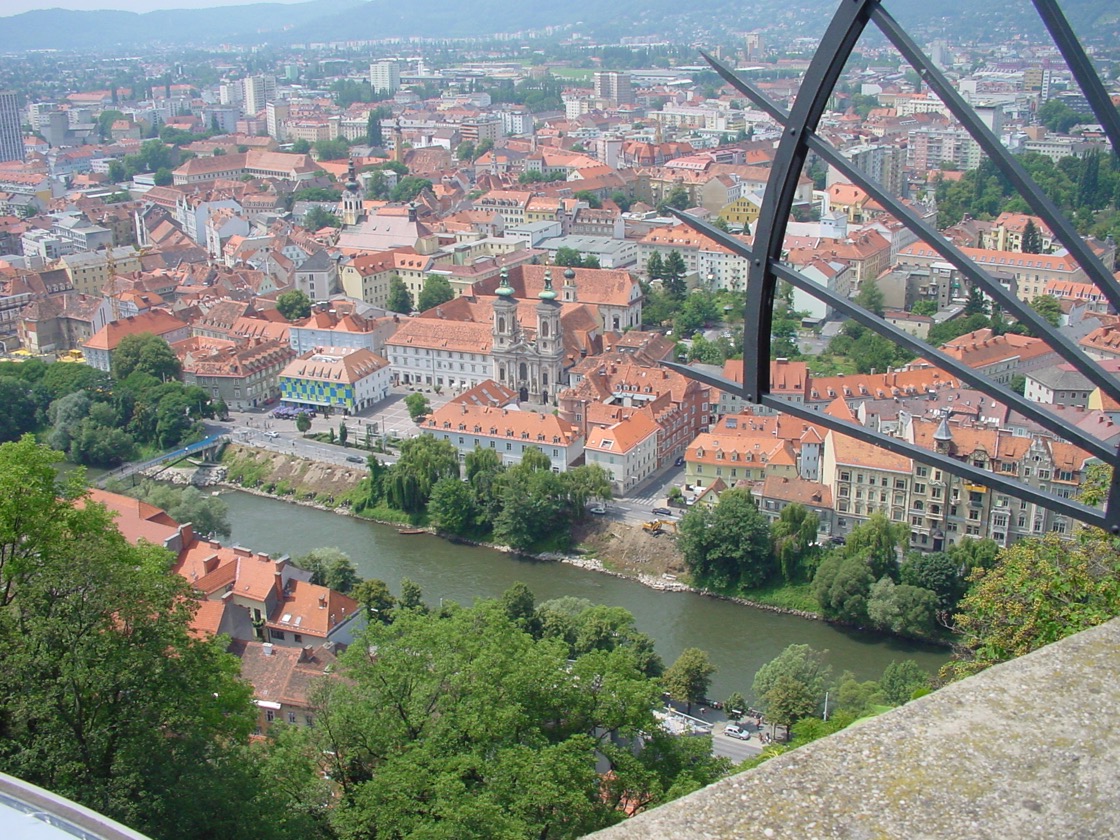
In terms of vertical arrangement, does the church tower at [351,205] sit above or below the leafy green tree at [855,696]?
above

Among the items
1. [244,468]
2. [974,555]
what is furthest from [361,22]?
[974,555]

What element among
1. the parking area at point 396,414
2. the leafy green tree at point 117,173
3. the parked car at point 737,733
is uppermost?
the leafy green tree at point 117,173

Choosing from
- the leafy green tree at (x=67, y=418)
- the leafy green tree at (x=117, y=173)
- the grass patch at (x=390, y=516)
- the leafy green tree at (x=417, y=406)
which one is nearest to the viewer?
the grass patch at (x=390, y=516)

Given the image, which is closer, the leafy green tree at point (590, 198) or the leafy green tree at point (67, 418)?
the leafy green tree at point (67, 418)

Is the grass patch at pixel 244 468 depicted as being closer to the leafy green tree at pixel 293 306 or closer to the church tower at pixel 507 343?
the church tower at pixel 507 343

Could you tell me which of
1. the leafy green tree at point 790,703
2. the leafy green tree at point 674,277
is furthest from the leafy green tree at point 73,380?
the leafy green tree at point 790,703

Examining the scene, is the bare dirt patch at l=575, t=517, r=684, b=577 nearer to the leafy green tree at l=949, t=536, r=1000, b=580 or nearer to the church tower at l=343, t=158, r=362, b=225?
the leafy green tree at l=949, t=536, r=1000, b=580

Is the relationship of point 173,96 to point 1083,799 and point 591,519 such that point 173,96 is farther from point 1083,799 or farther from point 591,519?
point 1083,799
